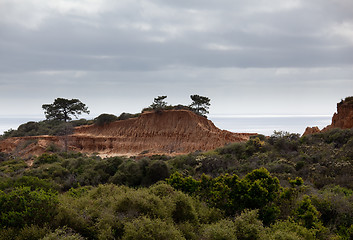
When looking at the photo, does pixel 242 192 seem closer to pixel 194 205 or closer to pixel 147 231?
pixel 194 205

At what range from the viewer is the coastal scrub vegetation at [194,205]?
31.1ft

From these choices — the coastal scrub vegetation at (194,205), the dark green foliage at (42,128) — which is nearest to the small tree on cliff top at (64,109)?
the dark green foliage at (42,128)

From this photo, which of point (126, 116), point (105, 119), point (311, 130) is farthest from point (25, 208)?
point (105, 119)

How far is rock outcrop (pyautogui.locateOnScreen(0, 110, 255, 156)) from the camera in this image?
38781mm

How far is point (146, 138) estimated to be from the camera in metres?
41.9

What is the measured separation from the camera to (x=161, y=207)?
11.1 meters

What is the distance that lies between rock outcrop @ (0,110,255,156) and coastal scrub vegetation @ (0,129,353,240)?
50.7 ft

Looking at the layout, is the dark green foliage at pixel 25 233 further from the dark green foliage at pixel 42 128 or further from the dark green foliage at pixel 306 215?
the dark green foliage at pixel 42 128

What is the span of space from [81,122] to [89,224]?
45734 millimetres

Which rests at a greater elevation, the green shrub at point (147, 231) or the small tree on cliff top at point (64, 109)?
the small tree on cliff top at point (64, 109)

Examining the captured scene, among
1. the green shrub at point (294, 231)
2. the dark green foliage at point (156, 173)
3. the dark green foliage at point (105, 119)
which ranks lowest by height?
the green shrub at point (294, 231)

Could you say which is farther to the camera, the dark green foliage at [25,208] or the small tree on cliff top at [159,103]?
the small tree on cliff top at [159,103]

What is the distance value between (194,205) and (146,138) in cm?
2932

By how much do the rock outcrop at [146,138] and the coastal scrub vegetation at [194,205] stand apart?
50.7ft
